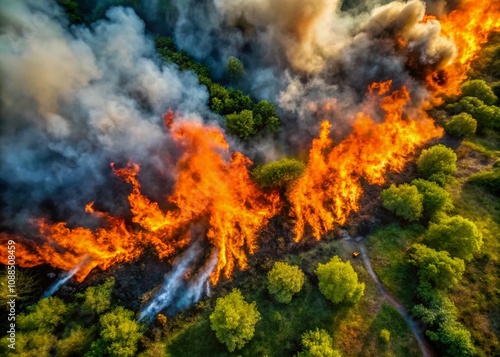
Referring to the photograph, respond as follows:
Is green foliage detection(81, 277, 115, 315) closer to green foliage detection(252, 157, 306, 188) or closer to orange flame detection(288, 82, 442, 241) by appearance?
green foliage detection(252, 157, 306, 188)

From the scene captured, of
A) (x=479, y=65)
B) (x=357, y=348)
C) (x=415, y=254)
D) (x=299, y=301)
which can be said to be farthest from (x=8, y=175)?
(x=479, y=65)

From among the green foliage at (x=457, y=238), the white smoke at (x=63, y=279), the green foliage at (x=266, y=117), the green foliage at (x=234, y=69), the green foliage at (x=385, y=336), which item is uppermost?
the green foliage at (x=234, y=69)

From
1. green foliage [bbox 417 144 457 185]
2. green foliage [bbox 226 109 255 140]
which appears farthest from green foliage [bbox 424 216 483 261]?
green foliage [bbox 226 109 255 140]

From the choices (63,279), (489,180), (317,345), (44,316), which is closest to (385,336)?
(317,345)

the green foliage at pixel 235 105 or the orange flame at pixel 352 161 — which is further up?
the green foliage at pixel 235 105

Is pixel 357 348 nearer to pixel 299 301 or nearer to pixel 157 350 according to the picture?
pixel 299 301

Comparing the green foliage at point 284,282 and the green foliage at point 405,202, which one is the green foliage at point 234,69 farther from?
the green foliage at point 284,282

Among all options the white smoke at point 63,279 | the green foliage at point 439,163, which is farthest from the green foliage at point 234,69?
the white smoke at point 63,279
